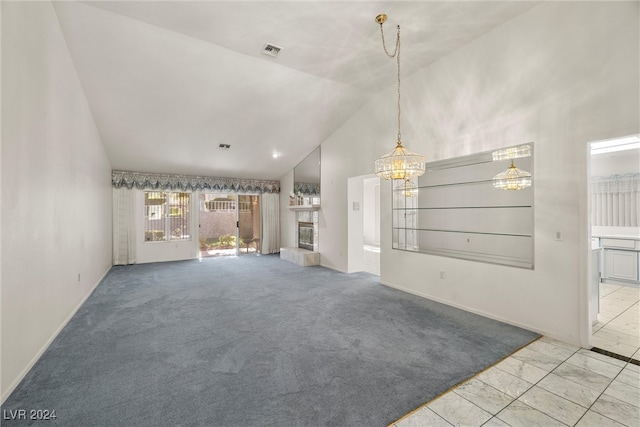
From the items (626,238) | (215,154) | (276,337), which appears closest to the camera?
(276,337)

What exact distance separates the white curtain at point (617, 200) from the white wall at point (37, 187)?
7212 millimetres

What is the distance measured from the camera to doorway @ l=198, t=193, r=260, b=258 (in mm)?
8727

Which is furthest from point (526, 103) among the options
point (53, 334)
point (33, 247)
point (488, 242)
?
point (53, 334)

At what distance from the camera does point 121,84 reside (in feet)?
13.4

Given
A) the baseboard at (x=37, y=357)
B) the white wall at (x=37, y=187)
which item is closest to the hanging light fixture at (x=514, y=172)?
the white wall at (x=37, y=187)

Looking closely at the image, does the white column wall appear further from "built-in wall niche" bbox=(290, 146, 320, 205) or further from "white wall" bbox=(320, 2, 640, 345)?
"white wall" bbox=(320, 2, 640, 345)

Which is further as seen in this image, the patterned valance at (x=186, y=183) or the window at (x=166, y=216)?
the window at (x=166, y=216)

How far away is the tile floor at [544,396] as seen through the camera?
1.75 m

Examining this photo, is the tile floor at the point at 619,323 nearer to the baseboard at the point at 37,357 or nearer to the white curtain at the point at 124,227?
the baseboard at the point at 37,357

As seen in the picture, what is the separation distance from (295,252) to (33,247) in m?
Result: 5.34

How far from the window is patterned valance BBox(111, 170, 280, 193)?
0.94 feet

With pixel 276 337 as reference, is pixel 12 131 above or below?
above

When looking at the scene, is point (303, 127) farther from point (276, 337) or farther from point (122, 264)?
point (122, 264)

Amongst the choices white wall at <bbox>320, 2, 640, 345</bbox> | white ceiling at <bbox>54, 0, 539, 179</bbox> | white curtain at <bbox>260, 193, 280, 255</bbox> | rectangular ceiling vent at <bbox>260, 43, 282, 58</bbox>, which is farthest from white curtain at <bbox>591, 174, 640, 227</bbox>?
white curtain at <bbox>260, 193, 280, 255</bbox>
